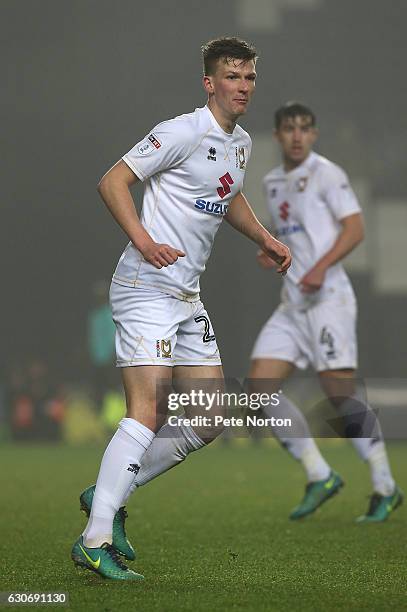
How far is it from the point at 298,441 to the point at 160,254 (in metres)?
2.82

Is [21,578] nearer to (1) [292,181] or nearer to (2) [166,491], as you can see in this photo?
(1) [292,181]

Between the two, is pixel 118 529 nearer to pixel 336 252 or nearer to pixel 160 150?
pixel 160 150

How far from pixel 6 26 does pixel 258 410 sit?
12.5m

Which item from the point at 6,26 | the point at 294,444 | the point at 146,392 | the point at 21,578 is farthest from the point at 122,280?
the point at 6,26

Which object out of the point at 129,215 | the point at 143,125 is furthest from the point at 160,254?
the point at 143,125

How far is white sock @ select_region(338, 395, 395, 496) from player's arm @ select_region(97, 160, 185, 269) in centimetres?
276

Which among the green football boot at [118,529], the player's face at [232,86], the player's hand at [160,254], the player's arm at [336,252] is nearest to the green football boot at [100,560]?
the green football boot at [118,529]

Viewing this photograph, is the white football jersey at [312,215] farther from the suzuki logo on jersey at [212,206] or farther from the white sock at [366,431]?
the suzuki logo on jersey at [212,206]

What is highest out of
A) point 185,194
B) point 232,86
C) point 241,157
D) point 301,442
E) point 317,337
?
point 232,86

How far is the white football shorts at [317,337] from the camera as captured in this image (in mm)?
7418

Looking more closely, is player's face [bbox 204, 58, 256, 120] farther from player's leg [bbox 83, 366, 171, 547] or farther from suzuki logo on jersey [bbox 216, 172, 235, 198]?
player's leg [bbox 83, 366, 171, 547]

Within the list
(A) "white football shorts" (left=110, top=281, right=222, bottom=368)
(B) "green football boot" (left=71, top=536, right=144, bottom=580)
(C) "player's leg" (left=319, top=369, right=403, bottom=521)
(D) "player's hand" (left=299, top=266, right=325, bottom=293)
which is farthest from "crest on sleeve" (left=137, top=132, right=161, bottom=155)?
(C) "player's leg" (left=319, top=369, right=403, bottom=521)

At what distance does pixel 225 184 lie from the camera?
16.9 feet

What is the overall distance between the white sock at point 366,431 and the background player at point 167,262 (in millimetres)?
2169
